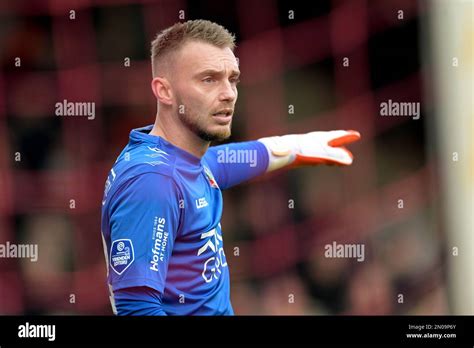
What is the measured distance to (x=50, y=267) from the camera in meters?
4.34

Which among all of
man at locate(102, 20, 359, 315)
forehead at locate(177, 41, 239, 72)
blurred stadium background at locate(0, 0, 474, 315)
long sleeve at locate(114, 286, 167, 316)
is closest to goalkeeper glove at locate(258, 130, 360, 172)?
blurred stadium background at locate(0, 0, 474, 315)

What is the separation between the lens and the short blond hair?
3846 mm

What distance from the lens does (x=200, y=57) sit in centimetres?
384

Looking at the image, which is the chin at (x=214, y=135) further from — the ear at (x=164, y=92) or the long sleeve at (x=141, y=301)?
the long sleeve at (x=141, y=301)

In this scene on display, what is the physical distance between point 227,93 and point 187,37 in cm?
27

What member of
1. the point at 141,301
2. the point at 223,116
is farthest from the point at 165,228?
the point at 223,116

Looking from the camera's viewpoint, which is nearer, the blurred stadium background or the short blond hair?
the short blond hair

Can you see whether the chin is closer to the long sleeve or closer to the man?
the man

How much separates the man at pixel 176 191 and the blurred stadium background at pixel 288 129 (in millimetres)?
Result: 439

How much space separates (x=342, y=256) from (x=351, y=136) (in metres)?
0.53

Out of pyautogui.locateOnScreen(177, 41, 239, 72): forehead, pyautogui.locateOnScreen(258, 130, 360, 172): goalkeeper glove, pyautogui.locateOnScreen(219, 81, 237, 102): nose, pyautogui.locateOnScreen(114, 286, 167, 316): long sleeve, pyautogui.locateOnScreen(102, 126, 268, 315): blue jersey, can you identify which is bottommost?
pyautogui.locateOnScreen(114, 286, 167, 316): long sleeve

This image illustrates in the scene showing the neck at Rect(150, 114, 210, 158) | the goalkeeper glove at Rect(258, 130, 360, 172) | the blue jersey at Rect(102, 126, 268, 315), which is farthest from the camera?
the goalkeeper glove at Rect(258, 130, 360, 172)

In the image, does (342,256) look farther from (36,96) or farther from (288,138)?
(36,96)
